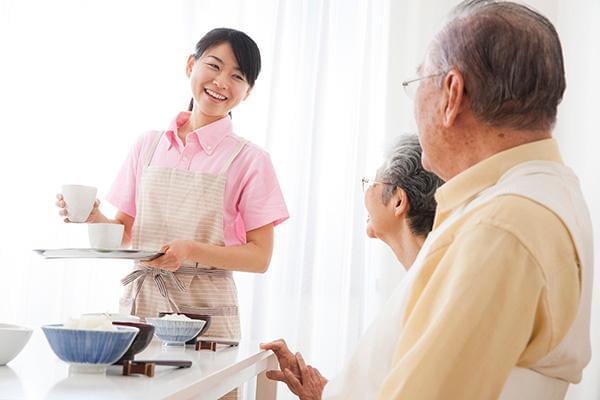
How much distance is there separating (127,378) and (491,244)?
52cm

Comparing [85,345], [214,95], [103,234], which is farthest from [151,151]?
[85,345]

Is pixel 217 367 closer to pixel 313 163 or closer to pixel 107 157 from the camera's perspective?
pixel 313 163

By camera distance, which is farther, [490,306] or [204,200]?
[204,200]

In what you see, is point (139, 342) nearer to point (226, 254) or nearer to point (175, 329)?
point (175, 329)

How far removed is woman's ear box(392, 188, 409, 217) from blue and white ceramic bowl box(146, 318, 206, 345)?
1.54 feet

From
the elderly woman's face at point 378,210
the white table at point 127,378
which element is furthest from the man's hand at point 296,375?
the elderly woman's face at point 378,210

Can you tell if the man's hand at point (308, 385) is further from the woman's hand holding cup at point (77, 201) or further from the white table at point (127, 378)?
the woman's hand holding cup at point (77, 201)

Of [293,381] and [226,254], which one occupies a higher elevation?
[226,254]

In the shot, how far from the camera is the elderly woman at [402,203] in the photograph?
172 cm

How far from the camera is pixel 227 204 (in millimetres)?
2170

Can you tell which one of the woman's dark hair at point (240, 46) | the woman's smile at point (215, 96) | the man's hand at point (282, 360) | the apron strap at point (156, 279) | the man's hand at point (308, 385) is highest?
the woman's dark hair at point (240, 46)

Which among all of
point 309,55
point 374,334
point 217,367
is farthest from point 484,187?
point 309,55

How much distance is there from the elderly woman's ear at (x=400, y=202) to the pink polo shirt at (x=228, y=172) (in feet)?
1.59

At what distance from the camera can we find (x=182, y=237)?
2.08 meters
